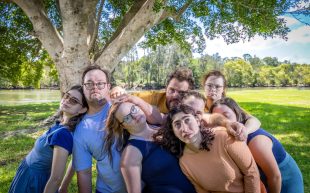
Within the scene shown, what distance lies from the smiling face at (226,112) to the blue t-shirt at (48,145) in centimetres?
159

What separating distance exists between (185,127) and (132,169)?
0.61m

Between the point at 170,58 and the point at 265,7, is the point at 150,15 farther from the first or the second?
the point at 170,58

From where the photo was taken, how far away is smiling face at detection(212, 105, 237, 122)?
3025 mm

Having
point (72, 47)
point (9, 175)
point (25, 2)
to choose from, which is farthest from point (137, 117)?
point (25, 2)

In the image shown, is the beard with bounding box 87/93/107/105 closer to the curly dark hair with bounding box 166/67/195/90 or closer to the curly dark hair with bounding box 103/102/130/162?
the curly dark hair with bounding box 103/102/130/162

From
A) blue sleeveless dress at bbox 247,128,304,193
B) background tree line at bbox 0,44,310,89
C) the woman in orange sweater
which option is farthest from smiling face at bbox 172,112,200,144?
background tree line at bbox 0,44,310,89

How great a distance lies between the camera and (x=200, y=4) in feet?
33.3

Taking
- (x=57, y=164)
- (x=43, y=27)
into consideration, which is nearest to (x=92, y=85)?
(x=57, y=164)

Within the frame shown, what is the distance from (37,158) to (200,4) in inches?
343

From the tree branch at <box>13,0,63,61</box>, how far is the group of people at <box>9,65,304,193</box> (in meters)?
6.44

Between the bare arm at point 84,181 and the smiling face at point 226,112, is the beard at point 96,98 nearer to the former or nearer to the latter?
the bare arm at point 84,181

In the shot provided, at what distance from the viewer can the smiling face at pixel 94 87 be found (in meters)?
3.03

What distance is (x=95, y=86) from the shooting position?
304 cm

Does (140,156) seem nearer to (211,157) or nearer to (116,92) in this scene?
(211,157)
